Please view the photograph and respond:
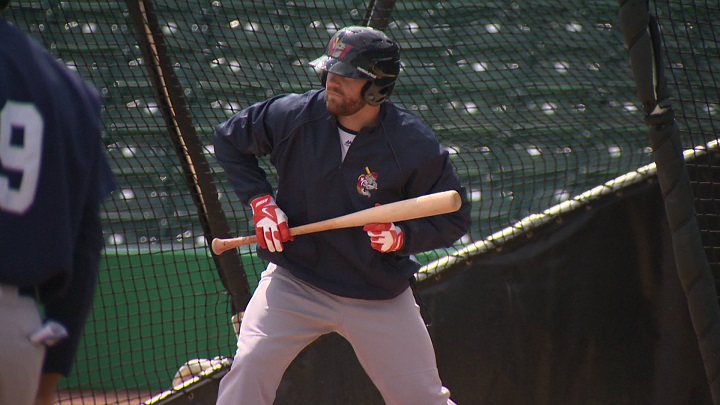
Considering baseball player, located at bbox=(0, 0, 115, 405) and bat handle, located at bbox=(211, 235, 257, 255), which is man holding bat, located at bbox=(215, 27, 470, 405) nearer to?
bat handle, located at bbox=(211, 235, 257, 255)

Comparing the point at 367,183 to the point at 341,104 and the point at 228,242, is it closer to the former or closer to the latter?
the point at 341,104

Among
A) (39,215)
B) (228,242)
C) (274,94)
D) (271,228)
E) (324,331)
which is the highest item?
(39,215)

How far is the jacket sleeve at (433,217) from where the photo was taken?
2.88 metres

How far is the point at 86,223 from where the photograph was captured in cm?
160

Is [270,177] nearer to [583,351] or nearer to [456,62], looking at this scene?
[456,62]

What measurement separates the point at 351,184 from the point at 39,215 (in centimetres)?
155

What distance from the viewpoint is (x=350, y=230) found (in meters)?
2.96

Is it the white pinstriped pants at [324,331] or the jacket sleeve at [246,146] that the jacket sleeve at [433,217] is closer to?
the white pinstriped pants at [324,331]

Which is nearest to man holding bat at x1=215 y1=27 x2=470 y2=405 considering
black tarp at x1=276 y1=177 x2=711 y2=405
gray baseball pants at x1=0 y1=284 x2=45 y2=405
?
black tarp at x1=276 y1=177 x2=711 y2=405

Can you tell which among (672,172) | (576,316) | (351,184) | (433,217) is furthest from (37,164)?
(576,316)

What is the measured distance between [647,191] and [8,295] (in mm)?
2986

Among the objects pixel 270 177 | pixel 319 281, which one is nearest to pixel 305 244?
pixel 319 281

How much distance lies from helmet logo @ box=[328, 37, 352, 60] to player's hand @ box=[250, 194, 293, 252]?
0.51m

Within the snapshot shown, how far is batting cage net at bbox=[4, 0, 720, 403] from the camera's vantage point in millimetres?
4539
